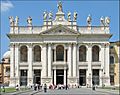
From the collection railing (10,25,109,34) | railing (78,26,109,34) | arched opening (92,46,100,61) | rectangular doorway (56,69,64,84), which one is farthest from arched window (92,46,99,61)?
rectangular doorway (56,69,64,84)

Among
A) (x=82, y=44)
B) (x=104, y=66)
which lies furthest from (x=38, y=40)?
(x=104, y=66)

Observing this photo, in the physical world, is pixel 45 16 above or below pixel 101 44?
above

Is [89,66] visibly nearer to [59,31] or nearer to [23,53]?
[59,31]

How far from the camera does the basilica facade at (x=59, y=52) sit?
102 meters

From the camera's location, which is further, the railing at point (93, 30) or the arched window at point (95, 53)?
the arched window at point (95, 53)

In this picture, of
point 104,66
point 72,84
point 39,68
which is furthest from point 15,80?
point 104,66

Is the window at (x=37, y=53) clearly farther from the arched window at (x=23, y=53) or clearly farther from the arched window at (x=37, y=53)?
the arched window at (x=23, y=53)

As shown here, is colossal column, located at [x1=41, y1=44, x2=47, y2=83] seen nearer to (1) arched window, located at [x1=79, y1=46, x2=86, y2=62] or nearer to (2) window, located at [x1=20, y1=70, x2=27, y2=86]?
(2) window, located at [x1=20, y1=70, x2=27, y2=86]

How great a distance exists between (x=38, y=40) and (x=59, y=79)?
36.4 ft

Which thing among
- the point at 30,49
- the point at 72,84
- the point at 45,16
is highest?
the point at 45,16

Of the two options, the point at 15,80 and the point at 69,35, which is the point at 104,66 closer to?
the point at 69,35

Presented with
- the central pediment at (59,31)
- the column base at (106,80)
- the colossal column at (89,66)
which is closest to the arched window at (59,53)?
the central pediment at (59,31)

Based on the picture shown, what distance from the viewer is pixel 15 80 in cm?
10156

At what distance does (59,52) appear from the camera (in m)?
105
